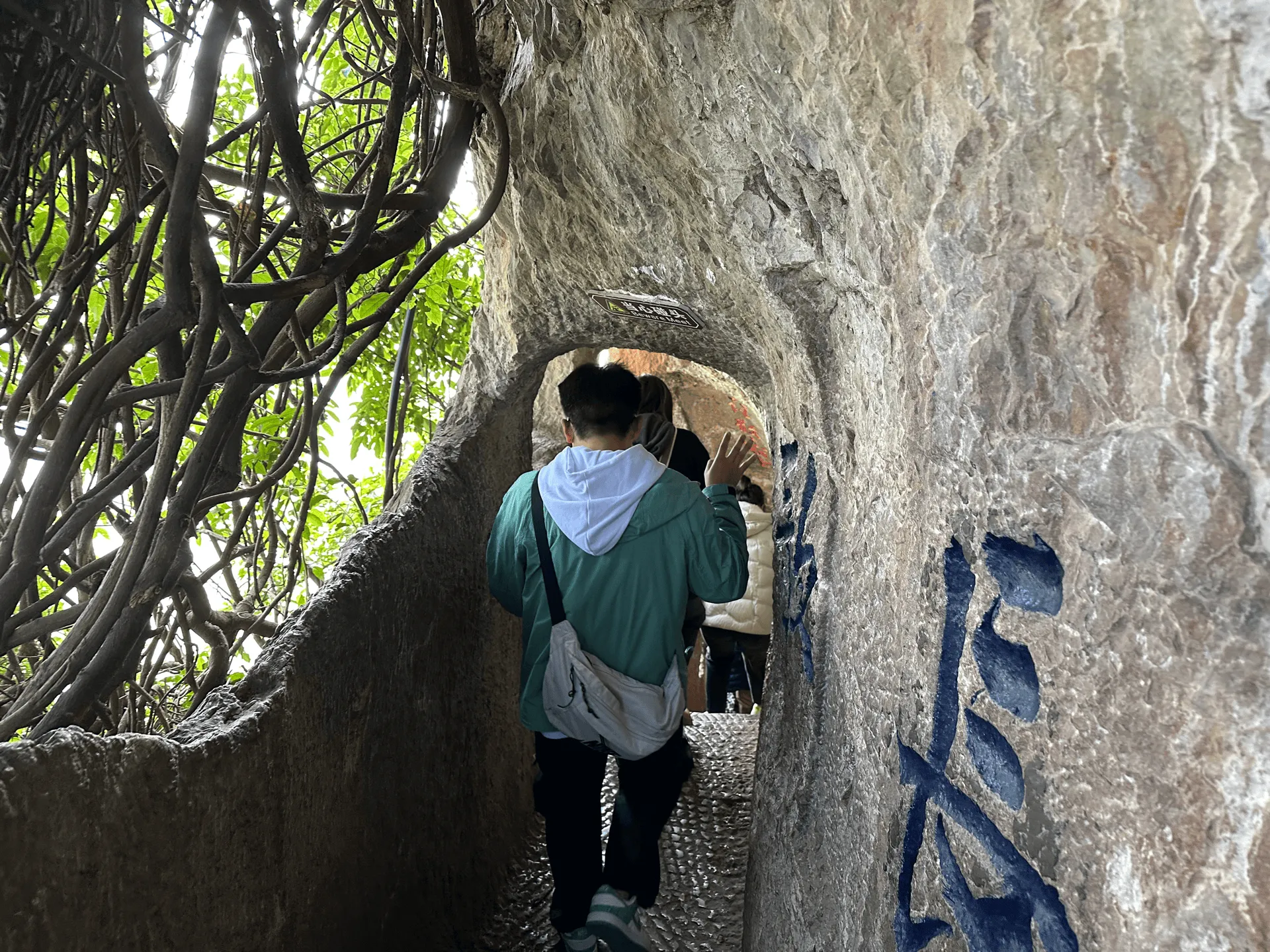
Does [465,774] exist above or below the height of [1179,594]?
below

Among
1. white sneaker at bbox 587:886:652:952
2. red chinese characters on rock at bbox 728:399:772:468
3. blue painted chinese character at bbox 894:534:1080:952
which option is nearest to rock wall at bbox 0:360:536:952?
white sneaker at bbox 587:886:652:952

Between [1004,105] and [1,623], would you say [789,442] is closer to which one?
[1004,105]

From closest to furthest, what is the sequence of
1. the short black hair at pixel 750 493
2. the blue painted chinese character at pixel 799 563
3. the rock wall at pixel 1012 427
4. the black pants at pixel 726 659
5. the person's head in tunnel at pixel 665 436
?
the rock wall at pixel 1012 427 → the blue painted chinese character at pixel 799 563 → the person's head in tunnel at pixel 665 436 → the black pants at pixel 726 659 → the short black hair at pixel 750 493

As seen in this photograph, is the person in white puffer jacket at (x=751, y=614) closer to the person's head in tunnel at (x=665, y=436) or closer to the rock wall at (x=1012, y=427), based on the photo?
the person's head in tunnel at (x=665, y=436)

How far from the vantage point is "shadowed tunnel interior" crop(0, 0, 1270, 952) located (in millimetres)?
822

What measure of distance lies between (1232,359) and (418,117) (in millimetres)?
2295

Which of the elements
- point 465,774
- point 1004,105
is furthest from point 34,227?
point 1004,105

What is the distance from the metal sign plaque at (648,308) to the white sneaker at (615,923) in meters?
1.40

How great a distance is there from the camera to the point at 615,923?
7.49 feet

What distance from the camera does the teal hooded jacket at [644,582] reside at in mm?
2148

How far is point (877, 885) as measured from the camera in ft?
Result: 4.79

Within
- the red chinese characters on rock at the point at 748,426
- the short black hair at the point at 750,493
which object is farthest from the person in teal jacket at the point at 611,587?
the red chinese characters on rock at the point at 748,426

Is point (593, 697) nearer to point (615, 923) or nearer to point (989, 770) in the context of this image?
point (615, 923)

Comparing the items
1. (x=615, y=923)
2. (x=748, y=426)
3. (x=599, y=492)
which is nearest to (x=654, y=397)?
(x=599, y=492)
